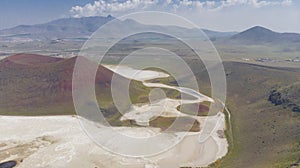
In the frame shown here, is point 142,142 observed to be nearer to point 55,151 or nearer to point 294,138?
point 55,151

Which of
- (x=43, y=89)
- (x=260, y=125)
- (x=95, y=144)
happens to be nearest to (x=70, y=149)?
(x=95, y=144)

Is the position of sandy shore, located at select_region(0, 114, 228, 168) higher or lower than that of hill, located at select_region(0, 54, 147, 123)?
lower

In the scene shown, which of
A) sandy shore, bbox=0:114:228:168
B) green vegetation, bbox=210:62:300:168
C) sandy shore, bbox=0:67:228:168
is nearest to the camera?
green vegetation, bbox=210:62:300:168

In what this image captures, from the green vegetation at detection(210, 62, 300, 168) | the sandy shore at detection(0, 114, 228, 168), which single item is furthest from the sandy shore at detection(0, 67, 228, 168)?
the green vegetation at detection(210, 62, 300, 168)

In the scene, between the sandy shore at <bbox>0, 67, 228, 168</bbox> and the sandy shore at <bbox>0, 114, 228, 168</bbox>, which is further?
the sandy shore at <bbox>0, 67, 228, 168</bbox>

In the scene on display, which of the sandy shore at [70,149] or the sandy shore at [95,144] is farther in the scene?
the sandy shore at [95,144]

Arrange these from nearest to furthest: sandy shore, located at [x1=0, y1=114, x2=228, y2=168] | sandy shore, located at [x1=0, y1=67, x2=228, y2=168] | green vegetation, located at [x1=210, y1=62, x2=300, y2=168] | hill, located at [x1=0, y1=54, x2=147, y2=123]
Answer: green vegetation, located at [x1=210, y1=62, x2=300, y2=168] < sandy shore, located at [x1=0, y1=114, x2=228, y2=168] < sandy shore, located at [x1=0, y1=67, x2=228, y2=168] < hill, located at [x1=0, y1=54, x2=147, y2=123]

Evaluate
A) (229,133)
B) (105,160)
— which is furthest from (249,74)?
(105,160)

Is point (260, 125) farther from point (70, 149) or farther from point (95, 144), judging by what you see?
point (70, 149)

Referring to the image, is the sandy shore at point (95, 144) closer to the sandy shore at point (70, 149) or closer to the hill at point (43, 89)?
the sandy shore at point (70, 149)

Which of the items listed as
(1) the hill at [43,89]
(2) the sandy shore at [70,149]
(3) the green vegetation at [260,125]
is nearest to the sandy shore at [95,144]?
(2) the sandy shore at [70,149]

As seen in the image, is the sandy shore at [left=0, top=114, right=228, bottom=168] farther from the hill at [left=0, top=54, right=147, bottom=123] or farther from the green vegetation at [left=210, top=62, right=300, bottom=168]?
the hill at [left=0, top=54, right=147, bottom=123]
